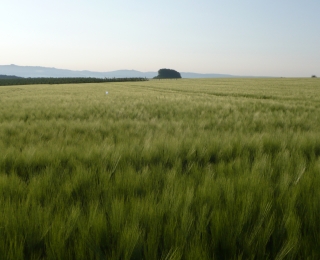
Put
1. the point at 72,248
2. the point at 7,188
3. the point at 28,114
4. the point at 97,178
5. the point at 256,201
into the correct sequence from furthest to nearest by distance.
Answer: the point at 28,114 → the point at 97,178 → the point at 7,188 → the point at 256,201 → the point at 72,248

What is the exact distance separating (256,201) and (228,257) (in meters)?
0.40

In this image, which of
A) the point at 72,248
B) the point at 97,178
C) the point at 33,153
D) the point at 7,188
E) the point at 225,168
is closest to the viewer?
the point at 72,248

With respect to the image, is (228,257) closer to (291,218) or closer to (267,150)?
(291,218)

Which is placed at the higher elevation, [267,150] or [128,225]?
[128,225]

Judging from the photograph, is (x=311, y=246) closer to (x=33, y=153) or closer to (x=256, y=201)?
(x=256, y=201)

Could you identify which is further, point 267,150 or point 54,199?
point 267,150

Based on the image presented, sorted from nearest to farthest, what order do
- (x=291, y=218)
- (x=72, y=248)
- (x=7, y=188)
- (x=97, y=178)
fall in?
(x=72, y=248) < (x=291, y=218) < (x=7, y=188) < (x=97, y=178)

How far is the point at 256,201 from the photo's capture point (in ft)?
4.12

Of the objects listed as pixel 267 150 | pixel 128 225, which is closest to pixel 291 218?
pixel 128 225

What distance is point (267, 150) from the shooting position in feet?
9.13

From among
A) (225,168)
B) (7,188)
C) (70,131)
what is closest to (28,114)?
(70,131)

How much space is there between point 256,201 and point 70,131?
3.41 meters

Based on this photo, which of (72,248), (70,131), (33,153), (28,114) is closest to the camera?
(72,248)

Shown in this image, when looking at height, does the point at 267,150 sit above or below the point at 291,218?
below
